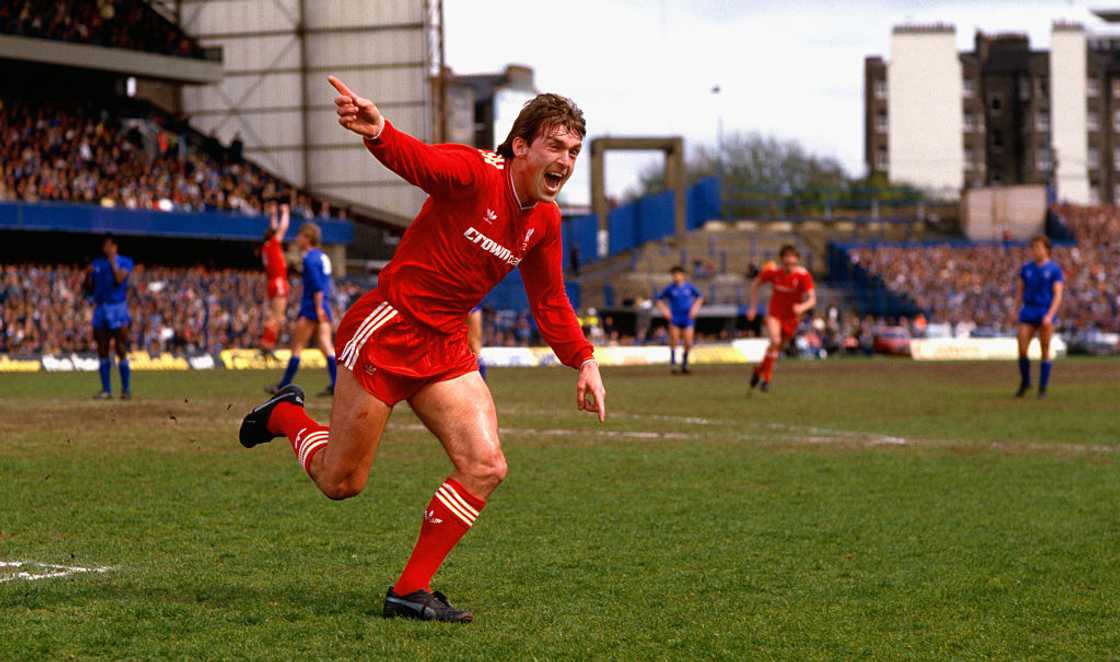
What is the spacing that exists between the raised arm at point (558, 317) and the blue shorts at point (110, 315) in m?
14.4

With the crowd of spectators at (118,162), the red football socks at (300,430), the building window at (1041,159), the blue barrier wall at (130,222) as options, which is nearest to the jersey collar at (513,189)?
the red football socks at (300,430)

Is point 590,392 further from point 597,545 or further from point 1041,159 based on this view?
point 1041,159

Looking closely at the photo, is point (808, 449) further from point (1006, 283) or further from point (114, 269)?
point (1006, 283)

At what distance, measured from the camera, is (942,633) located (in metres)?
6.34

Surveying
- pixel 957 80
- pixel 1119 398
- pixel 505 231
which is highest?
pixel 957 80

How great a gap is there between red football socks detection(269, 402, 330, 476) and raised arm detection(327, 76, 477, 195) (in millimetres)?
1461

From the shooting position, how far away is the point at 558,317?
23.5 ft

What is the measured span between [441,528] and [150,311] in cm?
3803

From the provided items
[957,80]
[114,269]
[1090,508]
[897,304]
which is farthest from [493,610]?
[957,80]

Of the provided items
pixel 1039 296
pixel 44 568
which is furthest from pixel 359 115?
Answer: pixel 1039 296

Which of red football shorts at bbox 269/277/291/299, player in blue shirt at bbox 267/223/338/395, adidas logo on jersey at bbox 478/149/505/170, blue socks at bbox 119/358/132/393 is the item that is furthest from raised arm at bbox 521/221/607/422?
red football shorts at bbox 269/277/291/299

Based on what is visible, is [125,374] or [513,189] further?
[125,374]

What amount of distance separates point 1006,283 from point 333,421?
194ft

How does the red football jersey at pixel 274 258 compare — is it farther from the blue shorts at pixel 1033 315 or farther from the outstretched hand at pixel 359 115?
the outstretched hand at pixel 359 115
